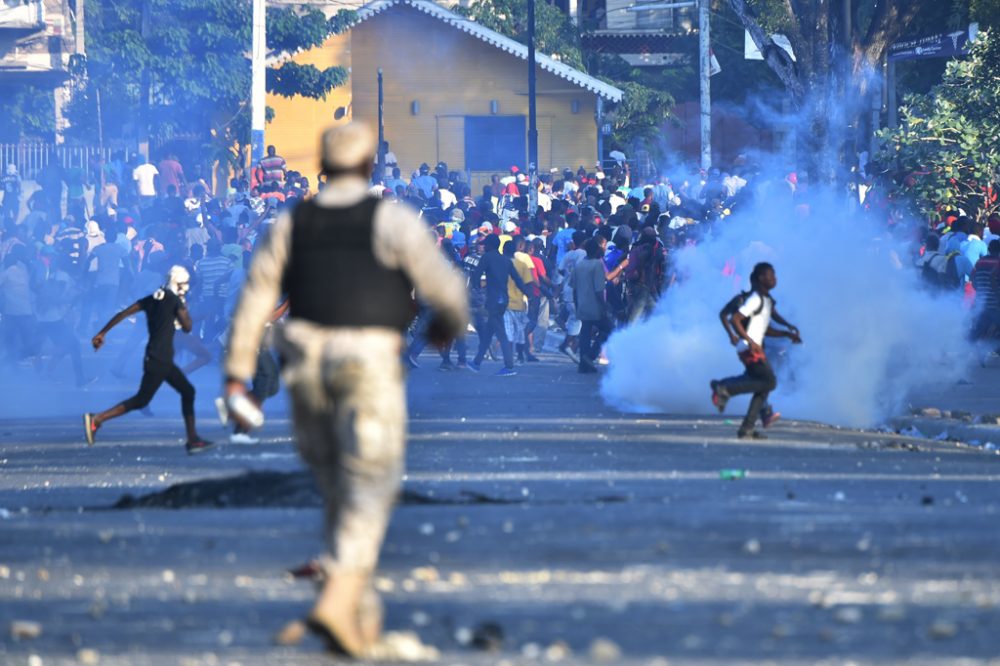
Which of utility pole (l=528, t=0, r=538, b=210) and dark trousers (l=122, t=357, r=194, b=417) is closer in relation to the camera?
dark trousers (l=122, t=357, r=194, b=417)

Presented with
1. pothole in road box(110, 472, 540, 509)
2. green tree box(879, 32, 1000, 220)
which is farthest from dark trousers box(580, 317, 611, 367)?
pothole in road box(110, 472, 540, 509)

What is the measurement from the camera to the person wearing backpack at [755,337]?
1680 cm

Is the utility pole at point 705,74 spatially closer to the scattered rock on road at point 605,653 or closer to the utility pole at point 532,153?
the utility pole at point 532,153

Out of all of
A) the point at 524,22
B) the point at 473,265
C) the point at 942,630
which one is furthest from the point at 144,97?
the point at 942,630

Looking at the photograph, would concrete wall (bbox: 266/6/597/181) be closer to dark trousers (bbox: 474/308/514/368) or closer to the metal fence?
the metal fence

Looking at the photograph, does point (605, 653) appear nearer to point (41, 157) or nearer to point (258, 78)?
point (258, 78)

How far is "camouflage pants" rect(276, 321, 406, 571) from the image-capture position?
7.04 metres

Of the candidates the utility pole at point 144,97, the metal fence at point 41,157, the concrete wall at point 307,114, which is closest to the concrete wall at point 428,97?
the concrete wall at point 307,114

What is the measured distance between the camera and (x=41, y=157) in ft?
140

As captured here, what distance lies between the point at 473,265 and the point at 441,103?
31.6 metres

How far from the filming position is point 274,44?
5103 cm

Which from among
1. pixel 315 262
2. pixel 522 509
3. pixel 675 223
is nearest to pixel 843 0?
pixel 675 223

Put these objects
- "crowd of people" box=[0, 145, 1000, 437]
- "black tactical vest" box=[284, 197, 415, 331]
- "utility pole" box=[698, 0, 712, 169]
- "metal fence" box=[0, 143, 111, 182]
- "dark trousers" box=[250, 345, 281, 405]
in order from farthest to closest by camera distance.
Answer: "utility pole" box=[698, 0, 712, 169]
"metal fence" box=[0, 143, 111, 182]
"crowd of people" box=[0, 145, 1000, 437]
"dark trousers" box=[250, 345, 281, 405]
"black tactical vest" box=[284, 197, 415, 331]

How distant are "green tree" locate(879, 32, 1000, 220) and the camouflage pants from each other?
2284 cm
